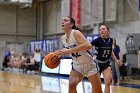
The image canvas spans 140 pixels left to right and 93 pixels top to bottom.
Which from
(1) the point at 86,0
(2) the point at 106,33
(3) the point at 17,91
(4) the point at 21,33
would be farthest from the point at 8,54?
(2) the point at 106,33

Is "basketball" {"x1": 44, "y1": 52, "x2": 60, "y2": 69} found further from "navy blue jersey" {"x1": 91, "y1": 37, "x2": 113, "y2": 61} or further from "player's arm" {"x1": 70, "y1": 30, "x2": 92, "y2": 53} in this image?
"navy blue jersey" {"x1": 91, "y1": 37, "x2": 113, "y2": 61}

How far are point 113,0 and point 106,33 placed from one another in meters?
12.2

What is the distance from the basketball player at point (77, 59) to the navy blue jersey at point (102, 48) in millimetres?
1359

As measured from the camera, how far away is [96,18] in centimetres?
1908

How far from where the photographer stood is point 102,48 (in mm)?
6504

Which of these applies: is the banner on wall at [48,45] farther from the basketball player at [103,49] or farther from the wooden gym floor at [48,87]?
the basketball player at [103,49]

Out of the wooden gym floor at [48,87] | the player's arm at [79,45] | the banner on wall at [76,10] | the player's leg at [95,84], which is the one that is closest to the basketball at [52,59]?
the player's arm at [79,45]

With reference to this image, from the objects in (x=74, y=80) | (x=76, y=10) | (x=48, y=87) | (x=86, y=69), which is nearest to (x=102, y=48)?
(x=86, y=69)

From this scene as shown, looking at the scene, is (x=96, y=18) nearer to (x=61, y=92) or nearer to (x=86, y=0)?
(x=86, y=0)

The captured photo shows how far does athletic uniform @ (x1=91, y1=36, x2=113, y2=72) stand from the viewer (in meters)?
6.49

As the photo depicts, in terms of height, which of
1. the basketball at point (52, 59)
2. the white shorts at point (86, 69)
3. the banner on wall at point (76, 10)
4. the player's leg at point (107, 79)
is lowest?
the player's leg at point (107, 79)

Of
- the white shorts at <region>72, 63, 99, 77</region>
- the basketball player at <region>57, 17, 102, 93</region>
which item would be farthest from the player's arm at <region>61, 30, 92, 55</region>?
the white shorts at <region>72, 63, 99, 77</region>

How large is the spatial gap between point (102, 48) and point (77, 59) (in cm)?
153

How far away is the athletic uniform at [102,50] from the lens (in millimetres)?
6492
